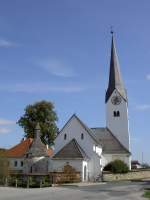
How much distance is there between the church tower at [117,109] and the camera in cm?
6431

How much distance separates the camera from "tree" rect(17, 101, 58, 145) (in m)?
67.6

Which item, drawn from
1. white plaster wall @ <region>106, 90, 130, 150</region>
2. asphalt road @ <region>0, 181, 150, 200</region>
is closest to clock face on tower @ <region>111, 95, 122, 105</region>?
white plaster wall @ <region>106, 90, 130, 150</region>

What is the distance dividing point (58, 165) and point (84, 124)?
827 centimetres

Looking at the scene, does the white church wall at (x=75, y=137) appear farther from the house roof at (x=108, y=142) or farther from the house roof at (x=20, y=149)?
the house roof at (x=20, y=149)

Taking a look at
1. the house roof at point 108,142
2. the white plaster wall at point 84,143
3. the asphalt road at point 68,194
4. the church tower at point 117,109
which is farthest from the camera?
the church tower at point 117,109

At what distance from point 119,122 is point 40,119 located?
14.1m

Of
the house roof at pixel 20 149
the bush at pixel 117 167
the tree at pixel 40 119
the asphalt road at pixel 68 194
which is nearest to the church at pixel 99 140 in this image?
the bush at pixel 117 167

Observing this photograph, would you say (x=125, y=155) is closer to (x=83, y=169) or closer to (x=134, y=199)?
(x=83, y=169)

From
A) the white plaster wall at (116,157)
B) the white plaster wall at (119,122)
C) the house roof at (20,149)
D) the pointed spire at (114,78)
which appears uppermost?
the pointed spire at (114,78)

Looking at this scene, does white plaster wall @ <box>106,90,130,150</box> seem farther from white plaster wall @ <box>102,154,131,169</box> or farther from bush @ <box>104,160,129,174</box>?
bush @ <box>104,160,129,174</box>

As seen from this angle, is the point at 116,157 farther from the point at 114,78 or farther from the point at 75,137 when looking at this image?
the point at 114,78

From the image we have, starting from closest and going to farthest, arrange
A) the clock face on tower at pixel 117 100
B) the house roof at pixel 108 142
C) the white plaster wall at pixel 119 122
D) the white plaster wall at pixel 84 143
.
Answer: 1. the white plaster wall at pixel 84 143
2. the house roof at pixel 108 142
3. the white plaster wall at pixel 119 122
4. the clock face on tower at pixel 117 100

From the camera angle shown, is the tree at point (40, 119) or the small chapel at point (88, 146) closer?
the small chapel at point (88, 146)

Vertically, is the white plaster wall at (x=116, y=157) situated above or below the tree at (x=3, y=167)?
above
